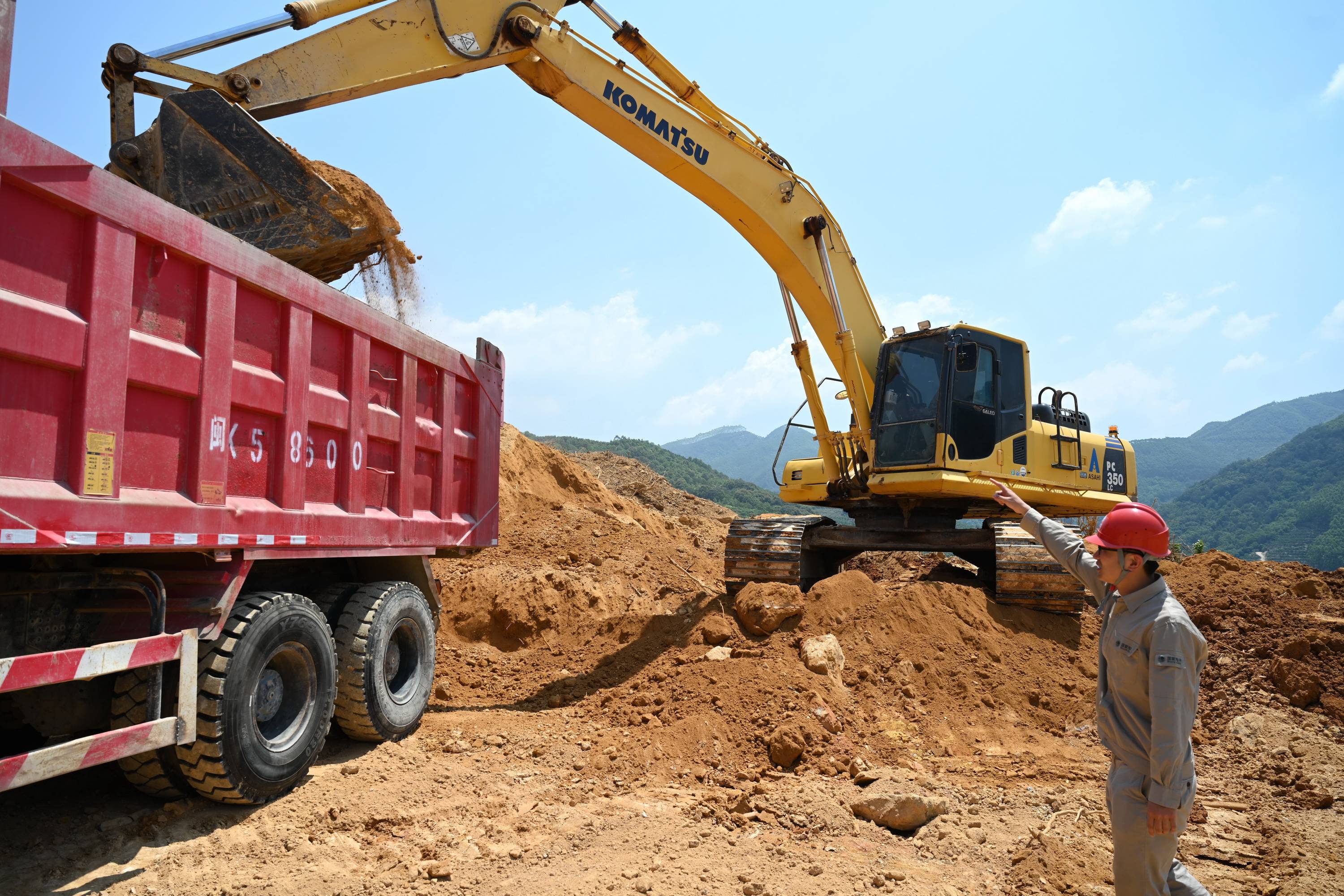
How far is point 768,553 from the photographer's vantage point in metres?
9.27

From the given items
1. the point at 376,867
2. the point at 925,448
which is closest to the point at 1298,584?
the point at 925,448

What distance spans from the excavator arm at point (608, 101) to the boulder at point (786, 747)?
401 centimetres

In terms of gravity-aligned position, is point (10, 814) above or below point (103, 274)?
below

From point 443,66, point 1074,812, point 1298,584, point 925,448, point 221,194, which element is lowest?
point 1074,812

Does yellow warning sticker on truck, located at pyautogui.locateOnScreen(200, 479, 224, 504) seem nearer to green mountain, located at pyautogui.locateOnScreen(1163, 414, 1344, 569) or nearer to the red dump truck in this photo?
the red dump truck

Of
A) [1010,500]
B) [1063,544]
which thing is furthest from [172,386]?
[1063,544]

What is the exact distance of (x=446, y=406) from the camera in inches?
260

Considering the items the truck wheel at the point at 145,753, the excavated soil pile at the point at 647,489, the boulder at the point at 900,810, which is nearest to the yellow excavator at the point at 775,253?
the truck wheel at the point at 145,753

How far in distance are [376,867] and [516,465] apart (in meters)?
11.5

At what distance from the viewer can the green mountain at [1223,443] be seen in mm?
77125

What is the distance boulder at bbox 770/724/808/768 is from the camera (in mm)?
5789

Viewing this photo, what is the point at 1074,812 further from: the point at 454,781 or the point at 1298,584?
the point at 1298,584

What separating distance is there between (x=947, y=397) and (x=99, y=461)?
736 centimetres

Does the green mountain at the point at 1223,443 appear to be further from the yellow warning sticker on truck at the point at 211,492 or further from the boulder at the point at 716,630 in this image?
the yellow warning sticker on truck at the point at 211,492
